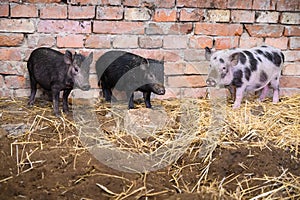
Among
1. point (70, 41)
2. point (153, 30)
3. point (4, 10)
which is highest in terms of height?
point (4, 10)

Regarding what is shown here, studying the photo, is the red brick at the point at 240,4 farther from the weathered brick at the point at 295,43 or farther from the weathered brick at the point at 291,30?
the weathered brick at the point at 295,43

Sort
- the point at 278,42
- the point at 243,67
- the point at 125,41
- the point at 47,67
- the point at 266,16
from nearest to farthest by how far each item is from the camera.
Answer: the point at 47,67
the point at 243,67
the point at 125,41
the point at 266,16
the point at 278,42

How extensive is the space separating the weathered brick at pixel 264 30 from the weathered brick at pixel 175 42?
681 mm

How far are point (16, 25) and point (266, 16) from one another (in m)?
2.51

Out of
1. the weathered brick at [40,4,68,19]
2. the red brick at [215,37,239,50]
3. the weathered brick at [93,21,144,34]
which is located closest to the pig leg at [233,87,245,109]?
the red brick at [215,37,239,50]

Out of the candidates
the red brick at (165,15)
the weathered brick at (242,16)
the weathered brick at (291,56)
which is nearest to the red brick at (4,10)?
the red brick at (165,15)

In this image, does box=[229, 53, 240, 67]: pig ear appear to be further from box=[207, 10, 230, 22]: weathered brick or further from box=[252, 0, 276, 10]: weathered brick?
box=[252, 0, 276, 10]: weathered brick

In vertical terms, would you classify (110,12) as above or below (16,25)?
above

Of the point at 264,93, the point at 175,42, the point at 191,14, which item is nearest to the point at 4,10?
the point at 175,42

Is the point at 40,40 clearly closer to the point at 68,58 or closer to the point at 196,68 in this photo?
the point at 68,58

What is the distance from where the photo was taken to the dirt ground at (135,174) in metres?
2.24

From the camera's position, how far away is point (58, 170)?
244 centimetres

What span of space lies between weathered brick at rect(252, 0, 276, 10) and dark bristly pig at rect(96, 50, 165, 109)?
131 centimetres

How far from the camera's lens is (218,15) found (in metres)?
3.95
